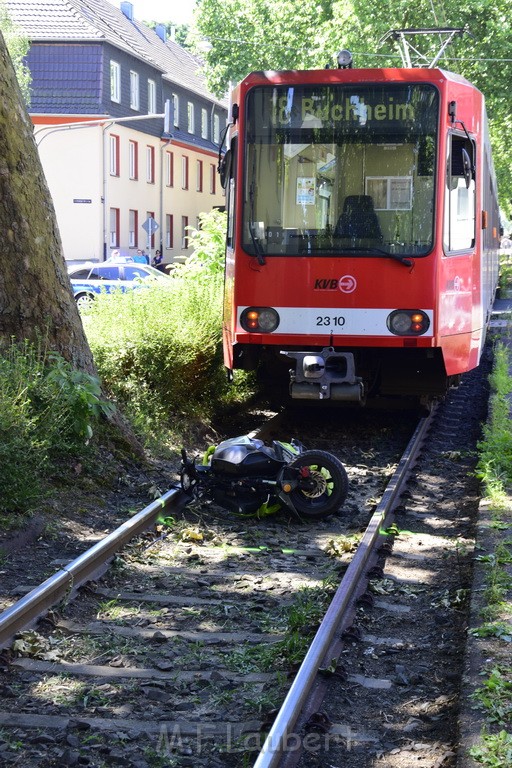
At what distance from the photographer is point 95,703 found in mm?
4289

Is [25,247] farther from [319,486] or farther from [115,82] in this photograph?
[115,82]

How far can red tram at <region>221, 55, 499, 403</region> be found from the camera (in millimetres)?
9898

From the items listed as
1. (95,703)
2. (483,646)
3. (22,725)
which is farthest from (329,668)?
(22,725)

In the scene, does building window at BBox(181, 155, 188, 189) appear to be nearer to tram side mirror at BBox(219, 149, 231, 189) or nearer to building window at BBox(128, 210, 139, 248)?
building window at BBox(128, 210, 139, 248)

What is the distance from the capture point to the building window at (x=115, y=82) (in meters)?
49.3

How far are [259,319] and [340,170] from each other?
156 centimetres

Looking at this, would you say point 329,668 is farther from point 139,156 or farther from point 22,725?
point 139,156

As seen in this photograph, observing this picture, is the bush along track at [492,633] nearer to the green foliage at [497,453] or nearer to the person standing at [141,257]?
the green foliage at [497,453]

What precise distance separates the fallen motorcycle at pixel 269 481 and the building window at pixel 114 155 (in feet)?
138

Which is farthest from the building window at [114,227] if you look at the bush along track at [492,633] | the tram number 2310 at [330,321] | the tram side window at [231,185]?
the bush along track at [492,633]

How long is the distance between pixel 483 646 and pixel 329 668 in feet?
2.30

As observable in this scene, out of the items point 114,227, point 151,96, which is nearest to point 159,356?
point 114,227

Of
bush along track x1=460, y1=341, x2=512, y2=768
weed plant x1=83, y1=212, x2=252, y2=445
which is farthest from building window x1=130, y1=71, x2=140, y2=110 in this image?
bush along track x1=460, y1=341, x2=512, y2=768

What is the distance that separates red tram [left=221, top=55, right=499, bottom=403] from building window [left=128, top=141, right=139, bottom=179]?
137 ft
